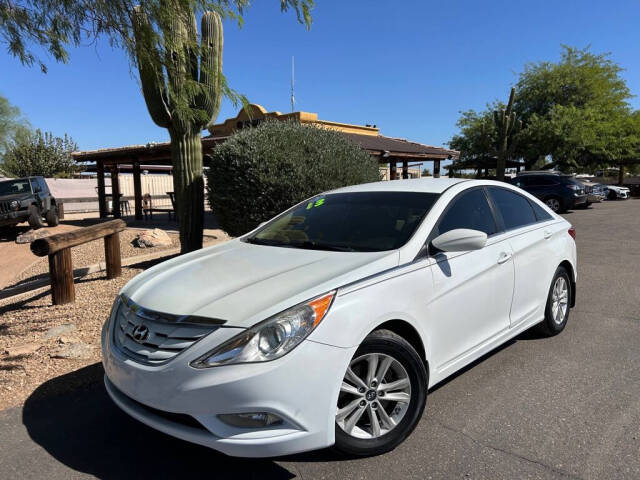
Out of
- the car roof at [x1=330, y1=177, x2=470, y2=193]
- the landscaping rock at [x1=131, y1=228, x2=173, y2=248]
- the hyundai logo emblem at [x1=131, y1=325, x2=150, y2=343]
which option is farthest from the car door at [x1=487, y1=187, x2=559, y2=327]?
the landscaping rock at [x1=131, y1=228, x2=173, y2=248]

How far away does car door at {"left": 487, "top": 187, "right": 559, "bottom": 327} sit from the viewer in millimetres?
3805

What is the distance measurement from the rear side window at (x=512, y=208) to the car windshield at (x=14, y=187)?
612 inches

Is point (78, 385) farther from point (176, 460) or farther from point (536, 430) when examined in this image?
point (536, 430)

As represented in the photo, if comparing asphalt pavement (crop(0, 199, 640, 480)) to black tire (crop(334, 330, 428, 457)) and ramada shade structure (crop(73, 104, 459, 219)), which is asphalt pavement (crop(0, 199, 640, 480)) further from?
ramada shade structure (crop(73, 104, 459, 219))

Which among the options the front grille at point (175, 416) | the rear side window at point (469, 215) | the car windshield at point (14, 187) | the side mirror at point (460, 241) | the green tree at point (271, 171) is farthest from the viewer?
the car windshield at point (14, 187)

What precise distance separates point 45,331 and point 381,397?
3.85m

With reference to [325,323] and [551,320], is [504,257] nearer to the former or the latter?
[551,320]

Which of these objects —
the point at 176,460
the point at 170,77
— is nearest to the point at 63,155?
the point at 170,77

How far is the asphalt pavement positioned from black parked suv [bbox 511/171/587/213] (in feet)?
52.8

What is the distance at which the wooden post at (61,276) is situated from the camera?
562 cm

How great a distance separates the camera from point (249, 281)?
9.04ft

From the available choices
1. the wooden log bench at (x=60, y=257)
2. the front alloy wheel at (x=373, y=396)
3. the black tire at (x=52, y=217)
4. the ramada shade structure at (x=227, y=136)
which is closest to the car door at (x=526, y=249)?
the front alloy wheel at (x=373, y=396)

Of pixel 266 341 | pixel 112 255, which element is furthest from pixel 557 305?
pixel 112 255

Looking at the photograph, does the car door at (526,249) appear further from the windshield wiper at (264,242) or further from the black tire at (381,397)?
the windshield wiper at (264,242)
